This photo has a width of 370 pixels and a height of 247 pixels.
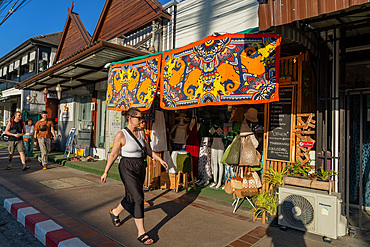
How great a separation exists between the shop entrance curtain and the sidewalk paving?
2040mm

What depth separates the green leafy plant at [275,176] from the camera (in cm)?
430

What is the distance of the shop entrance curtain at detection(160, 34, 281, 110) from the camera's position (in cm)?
388

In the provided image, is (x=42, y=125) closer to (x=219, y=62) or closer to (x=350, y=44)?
(x=219, y=62)

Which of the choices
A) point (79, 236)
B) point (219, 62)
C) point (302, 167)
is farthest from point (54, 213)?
point (302, 167)

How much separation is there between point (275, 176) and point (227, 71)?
6.70ft

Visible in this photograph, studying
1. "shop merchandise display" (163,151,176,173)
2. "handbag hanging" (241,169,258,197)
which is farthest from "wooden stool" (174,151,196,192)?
"handbag hanging" (241,169,258,197)

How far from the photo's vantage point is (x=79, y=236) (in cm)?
357

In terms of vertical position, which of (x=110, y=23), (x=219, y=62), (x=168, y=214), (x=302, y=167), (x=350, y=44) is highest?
(x=110, y=23)

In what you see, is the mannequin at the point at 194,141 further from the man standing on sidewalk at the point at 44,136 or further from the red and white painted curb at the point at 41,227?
the man standing on sidewalk at the point at 44,136

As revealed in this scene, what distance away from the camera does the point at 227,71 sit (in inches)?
165

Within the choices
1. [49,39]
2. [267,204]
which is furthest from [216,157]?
[49,39]

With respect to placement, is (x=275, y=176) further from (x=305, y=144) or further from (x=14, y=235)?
(x=14, y=235)

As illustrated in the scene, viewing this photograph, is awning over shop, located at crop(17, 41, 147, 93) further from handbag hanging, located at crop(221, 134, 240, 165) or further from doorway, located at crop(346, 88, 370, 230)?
doorway, located at crop(346, 88, 370, 230)

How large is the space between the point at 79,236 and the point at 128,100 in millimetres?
3229
